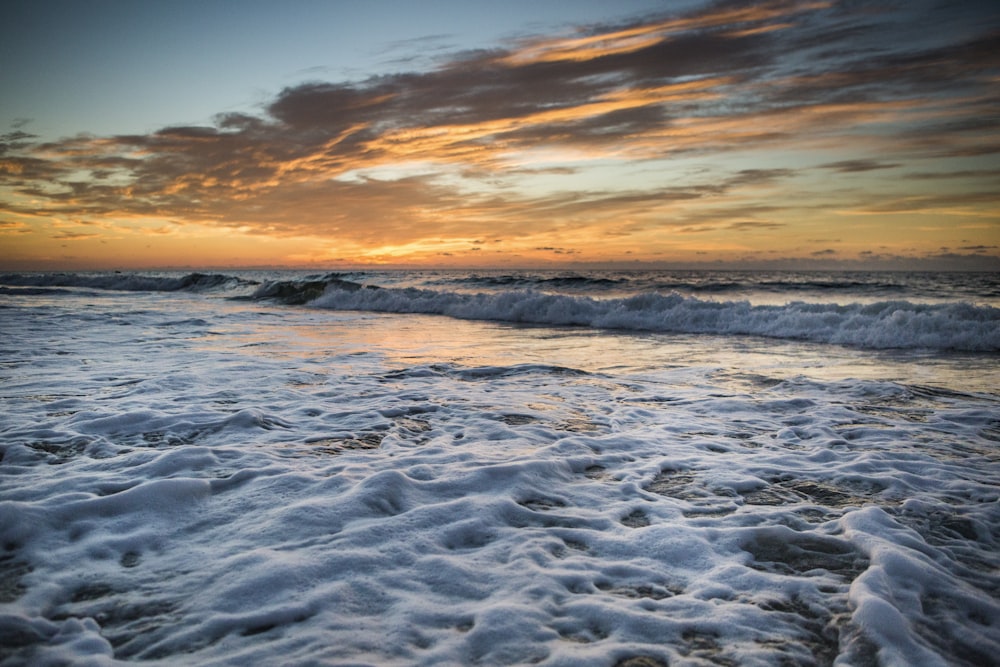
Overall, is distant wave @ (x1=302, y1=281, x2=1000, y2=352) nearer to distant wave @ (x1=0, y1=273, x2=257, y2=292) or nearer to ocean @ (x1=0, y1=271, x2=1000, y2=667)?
ocean @ (x1=0, y1=271, x2=1000, y2=667)

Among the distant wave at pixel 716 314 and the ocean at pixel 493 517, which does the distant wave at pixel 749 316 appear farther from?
the ocean at pixel 493 517

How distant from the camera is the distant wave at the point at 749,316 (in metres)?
11.2

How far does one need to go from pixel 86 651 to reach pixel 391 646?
1.09 m

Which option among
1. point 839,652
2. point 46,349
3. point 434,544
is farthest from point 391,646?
point 46,349

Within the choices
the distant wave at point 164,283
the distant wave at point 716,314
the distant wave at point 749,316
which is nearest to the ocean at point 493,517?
the distant wave at point 749,316

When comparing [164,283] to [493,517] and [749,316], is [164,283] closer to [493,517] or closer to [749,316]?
[749,316]

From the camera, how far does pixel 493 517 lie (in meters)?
3.28

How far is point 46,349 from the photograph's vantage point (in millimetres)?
9281

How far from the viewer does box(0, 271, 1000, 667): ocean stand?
221 centimetres

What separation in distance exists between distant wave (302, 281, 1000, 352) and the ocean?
12.4ft

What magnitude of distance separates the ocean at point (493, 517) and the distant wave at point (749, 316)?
3789 millimetres

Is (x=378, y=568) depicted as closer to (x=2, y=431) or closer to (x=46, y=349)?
(x=2, y=431)

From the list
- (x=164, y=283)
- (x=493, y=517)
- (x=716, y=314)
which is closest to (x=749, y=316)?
(x=716, y=314)

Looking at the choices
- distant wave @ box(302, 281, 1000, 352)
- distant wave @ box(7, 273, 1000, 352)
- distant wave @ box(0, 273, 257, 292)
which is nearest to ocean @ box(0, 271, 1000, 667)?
distant wave @ box(302, 281, 1000, 352)
